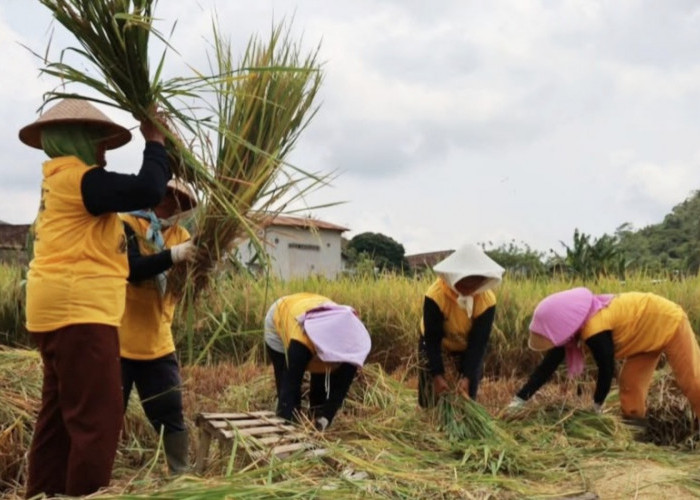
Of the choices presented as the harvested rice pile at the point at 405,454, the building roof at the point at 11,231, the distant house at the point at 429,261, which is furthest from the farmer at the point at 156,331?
the building roof at the point at 11,231

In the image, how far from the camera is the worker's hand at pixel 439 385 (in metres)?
3.75

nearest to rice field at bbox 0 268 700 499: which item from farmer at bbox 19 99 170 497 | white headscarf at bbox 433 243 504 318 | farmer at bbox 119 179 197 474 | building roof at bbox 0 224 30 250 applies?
farmer at bbox 119 179 197 474

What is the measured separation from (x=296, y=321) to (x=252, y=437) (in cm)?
82

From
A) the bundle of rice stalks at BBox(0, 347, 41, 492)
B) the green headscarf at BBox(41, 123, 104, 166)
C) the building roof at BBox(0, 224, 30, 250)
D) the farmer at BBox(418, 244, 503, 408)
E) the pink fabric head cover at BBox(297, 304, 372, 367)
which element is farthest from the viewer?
the building roof at BBox(0, 224, 30, 250)

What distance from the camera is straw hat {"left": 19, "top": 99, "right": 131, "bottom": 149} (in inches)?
87.8

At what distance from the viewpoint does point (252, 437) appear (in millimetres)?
2582

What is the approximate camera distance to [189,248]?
2557 mm

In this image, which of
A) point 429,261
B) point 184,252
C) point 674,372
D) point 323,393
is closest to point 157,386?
point 184,252

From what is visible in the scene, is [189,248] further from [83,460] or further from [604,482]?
[604,482]

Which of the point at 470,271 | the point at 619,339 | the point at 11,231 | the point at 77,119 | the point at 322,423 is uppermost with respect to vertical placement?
the point at 11,231

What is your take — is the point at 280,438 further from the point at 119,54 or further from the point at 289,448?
the point at 119,54

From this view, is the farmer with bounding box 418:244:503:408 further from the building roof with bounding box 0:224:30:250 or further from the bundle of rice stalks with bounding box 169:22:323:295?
the building roof with bounding box 0:224:30:250

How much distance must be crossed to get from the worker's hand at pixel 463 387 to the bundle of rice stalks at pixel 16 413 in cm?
197

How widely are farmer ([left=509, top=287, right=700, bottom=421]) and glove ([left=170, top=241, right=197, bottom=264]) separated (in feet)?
7.29
